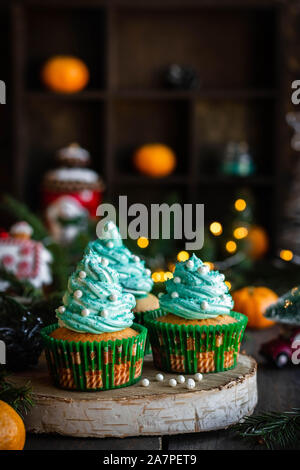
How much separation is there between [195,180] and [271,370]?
198cm

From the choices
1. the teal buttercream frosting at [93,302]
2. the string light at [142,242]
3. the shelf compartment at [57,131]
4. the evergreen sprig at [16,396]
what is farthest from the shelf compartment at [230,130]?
the evergreen sprig at [16,396]

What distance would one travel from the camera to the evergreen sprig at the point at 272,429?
103 centimetres

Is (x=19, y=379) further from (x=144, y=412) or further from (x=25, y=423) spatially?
(x=144, y=412)

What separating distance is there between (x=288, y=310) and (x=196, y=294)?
405 millimetres

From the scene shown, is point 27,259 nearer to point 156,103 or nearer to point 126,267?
point 126,267

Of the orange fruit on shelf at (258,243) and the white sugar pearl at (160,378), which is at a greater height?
the white sugar pearl at (160,378)

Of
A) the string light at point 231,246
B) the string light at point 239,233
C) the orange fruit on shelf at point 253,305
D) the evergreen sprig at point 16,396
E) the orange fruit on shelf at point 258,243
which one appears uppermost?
the evergreen sprig at point 16,396

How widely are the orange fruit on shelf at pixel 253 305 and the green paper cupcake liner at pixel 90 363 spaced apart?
2.89ft

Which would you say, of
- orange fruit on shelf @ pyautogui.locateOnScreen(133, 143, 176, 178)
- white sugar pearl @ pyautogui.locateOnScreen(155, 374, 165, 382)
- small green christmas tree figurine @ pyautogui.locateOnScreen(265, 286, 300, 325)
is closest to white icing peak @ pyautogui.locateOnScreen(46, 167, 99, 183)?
orange fruit on shelf @ pyautogui.locateOnScreen(133, 143, 176, 178)

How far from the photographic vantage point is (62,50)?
3531 millimetres

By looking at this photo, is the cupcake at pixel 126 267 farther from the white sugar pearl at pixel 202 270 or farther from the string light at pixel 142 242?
the string light at pixel 142 242

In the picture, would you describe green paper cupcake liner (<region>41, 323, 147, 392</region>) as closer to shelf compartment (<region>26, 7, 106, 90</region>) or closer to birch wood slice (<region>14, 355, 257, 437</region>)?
birch wood slice (<region>14, 355, 257, 437</region>)

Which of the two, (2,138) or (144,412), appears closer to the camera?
(144,412)

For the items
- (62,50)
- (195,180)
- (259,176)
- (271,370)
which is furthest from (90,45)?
(271,370)
